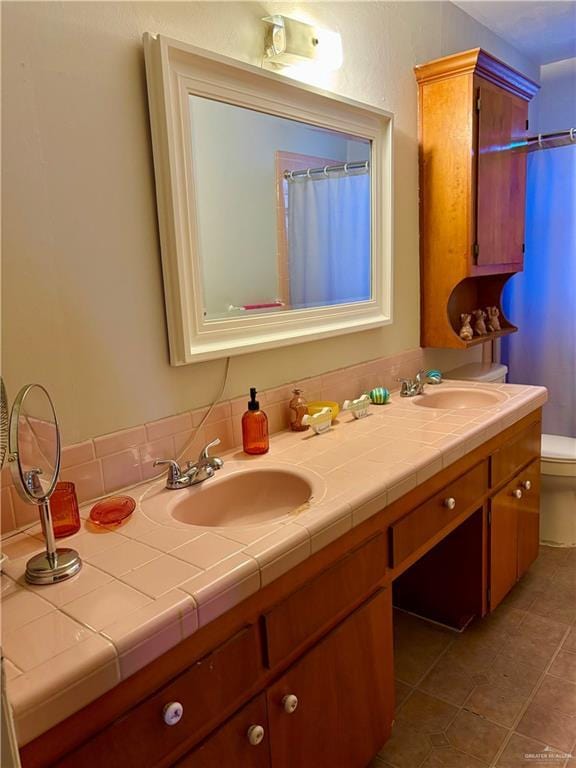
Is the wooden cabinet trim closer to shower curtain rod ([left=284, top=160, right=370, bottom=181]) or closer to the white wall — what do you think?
shower curtain rod ([left=284, top=160, right=370, bottom=181])

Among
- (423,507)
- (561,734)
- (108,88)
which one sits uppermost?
(108,88)

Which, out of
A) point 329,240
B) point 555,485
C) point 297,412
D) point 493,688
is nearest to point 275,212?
point 329,240

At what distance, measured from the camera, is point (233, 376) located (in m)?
1.56

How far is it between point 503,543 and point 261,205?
1.41 m

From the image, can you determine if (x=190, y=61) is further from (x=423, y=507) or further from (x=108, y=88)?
(x=423, y=507)

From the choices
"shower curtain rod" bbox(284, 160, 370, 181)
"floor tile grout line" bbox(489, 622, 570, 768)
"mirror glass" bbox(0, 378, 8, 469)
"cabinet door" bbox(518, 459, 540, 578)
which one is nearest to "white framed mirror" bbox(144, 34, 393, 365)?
"shower curtain rod" bbox(284, 160, 370, 181)

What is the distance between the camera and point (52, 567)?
910mm

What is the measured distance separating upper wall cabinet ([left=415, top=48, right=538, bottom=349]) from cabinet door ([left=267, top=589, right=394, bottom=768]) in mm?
1389

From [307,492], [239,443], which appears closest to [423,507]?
[307,492]

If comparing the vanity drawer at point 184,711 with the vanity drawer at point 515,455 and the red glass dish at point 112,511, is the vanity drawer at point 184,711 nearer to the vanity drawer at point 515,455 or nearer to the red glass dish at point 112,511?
the red glass dish at point 112,511

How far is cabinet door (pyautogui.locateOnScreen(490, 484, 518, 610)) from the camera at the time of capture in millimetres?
1871

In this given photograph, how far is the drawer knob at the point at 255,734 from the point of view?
38.1 inches

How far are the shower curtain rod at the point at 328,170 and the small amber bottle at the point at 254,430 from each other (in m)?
0.69

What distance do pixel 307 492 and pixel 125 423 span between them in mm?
460
